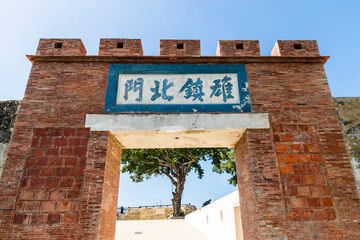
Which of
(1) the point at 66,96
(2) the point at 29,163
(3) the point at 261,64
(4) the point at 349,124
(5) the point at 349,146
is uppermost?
(3) the point at 261,64

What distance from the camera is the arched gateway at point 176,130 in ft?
15.5

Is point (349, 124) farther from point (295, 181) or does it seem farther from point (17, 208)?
point (17, 208)

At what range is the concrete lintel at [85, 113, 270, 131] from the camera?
209 inches

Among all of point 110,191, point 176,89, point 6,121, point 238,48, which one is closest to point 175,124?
point 176,89

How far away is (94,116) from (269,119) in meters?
3.83

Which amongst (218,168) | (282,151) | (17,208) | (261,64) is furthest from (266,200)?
(218,168)

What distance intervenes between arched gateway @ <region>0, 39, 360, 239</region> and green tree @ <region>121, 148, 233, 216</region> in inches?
407

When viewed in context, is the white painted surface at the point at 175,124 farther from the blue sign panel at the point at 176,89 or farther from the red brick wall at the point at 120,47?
the red brick wall at the point at 120,47

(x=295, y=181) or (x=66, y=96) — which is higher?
(x=66, y=96)

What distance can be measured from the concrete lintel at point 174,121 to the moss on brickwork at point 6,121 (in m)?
1.77

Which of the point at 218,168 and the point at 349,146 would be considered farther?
the point at 218,168

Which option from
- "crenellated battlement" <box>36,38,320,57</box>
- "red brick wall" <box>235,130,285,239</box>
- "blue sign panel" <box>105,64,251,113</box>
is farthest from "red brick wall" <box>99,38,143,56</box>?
"red brick wall" <box>235,130,285,239</box>

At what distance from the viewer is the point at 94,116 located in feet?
17.6

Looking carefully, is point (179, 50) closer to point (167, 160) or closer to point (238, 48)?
point (238, 48)
